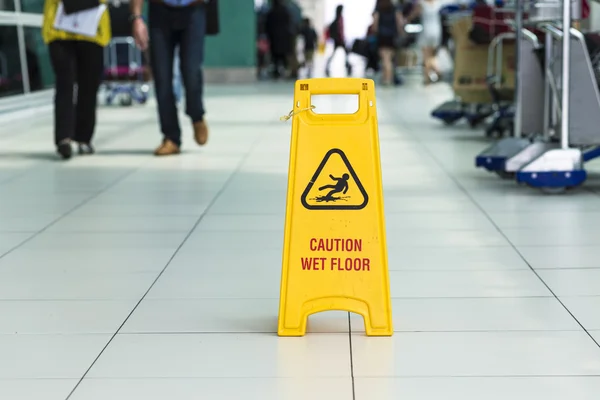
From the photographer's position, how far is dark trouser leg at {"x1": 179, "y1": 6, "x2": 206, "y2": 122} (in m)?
6.59

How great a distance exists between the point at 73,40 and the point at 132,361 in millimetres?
4510

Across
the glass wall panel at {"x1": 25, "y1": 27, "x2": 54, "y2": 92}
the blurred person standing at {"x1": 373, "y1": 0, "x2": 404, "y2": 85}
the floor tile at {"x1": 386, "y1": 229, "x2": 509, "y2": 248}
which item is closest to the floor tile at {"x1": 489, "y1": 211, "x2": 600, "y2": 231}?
the floor tile at {"x1": 386, "y1": 229, "x2": 509, "y2": 248}

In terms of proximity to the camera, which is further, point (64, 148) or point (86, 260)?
point (64, 148)

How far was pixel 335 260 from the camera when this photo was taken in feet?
9.04

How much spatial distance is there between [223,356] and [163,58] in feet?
14.1

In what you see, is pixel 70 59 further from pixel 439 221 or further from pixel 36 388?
pixel 36 388

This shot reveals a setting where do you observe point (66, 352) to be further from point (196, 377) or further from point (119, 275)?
point (119, 275)

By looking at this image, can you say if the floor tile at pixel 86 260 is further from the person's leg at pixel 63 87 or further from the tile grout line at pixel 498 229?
the person's leg at pixel 63 87

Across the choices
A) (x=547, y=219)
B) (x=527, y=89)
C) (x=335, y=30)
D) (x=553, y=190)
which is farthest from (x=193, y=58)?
(x=335, y=30)

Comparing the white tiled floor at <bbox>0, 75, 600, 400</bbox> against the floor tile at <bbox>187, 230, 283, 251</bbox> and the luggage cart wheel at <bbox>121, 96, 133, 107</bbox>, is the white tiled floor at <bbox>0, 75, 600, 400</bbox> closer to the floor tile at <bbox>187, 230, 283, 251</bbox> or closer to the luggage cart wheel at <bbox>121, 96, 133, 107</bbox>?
the floor tile at <bbox>187, 230, 283, 251</bbox>

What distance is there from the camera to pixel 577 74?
16.9ft

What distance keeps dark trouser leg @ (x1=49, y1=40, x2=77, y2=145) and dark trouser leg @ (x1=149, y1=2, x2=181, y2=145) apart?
0.53m

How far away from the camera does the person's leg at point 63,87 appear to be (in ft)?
22.0

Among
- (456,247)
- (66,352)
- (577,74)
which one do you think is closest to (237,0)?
(577,74)
